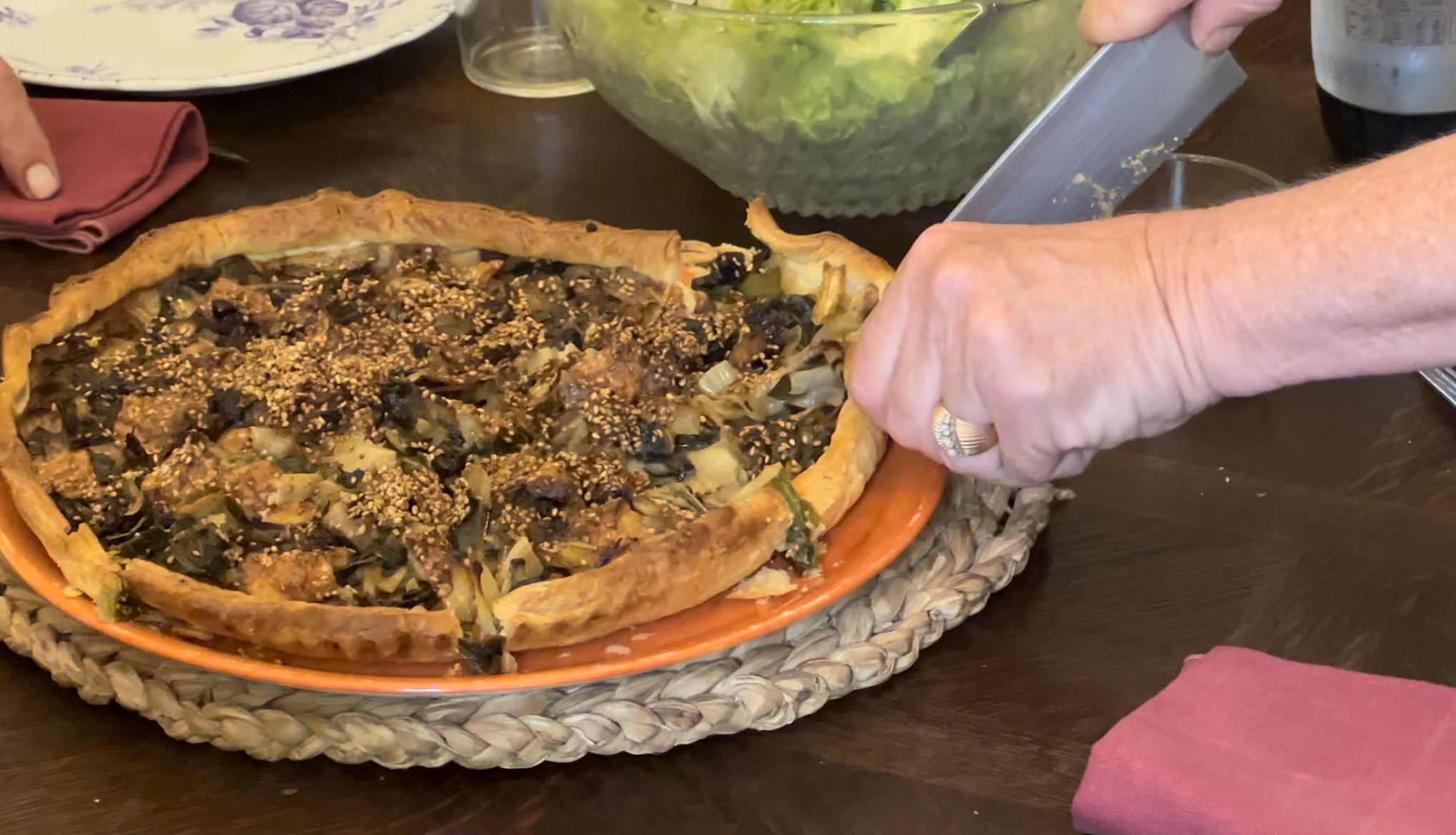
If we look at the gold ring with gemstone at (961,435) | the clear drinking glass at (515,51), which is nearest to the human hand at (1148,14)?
the gold ring with gemstone at (961,435)

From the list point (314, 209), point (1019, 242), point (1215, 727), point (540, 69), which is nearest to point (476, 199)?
point (314, 209)

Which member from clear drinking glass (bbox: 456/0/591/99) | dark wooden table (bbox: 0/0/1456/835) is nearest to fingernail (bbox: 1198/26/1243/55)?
dark wooden table (bbox: 0/0/1456/835)

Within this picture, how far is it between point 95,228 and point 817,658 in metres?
1.42

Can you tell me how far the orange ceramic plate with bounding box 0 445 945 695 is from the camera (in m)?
1.20

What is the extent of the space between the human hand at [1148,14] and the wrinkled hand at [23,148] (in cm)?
156

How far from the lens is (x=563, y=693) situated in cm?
127

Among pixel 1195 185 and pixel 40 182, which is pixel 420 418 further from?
pixel 1195 185

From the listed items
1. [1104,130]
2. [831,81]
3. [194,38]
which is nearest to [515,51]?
[194,38]

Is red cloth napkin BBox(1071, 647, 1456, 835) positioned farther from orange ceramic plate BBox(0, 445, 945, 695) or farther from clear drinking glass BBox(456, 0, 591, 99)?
clear drinking glass BBox(456, 0, 591, 99)

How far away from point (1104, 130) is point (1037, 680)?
25.0 inches

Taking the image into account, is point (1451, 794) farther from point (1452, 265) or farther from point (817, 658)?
point (817, 658)

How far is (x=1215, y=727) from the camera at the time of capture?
1.11 meters

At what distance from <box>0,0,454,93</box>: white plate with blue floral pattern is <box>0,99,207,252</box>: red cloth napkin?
0.11 meters

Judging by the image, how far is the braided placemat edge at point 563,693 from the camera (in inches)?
47.3
